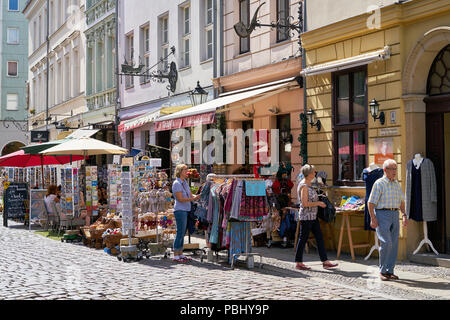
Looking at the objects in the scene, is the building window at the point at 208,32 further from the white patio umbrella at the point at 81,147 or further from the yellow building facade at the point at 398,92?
the yellow building facade at the point at 398,92

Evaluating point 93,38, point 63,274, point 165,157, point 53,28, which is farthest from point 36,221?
point 53,28

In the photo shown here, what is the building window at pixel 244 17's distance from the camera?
17062mm

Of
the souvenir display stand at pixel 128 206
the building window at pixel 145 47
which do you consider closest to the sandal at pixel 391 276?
the souvenir display stand at pixel 128 206

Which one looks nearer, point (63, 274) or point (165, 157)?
Answer: point (63, 274)

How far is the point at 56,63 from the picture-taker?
36844 mm

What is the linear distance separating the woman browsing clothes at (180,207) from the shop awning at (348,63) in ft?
11.4

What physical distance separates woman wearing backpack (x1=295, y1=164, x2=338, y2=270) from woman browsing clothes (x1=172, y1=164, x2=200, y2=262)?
2.06m

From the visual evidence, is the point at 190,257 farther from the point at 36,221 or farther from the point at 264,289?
the point at 36,221

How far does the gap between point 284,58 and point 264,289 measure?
7.52 meters

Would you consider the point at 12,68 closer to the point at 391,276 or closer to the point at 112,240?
the point at 112,240

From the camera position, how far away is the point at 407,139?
11.3m

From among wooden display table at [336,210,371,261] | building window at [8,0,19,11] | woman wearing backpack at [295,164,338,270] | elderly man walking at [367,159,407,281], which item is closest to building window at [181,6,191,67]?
wooden display table at [336,210,371,261]

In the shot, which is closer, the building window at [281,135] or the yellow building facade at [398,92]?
the yellow building facade at [398,92]
